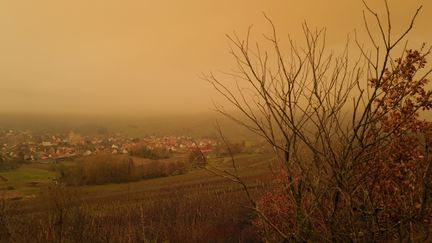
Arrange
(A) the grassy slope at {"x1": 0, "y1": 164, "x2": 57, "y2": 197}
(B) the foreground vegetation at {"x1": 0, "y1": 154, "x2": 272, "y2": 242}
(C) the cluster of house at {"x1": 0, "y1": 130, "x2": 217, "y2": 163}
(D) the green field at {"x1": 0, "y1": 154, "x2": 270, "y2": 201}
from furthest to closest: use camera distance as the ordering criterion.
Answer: (C) the cluster of house at {"x1": 0, "y1": 130, "x2": 217, "y2": 163}
(D) the green field at {"x1": 0, "y1": 154, "x2": 270, "y2": 201}
(A) the grassy slope at {"x1": 0, "y1": 164, "x2": 57, "y2": 197}
(B) the foreground vegetation at {"x1": 0, "y1": 154, "x2": 272, "y2": 242}

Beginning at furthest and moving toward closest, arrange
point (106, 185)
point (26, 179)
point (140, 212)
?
point (106, 185) → point (26, 179) → point (140, 212)

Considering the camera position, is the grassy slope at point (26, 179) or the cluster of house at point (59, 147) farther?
the cluster of house at point (59, 147)

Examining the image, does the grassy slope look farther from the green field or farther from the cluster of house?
the cluster of house

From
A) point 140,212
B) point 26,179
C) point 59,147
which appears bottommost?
point 140,212

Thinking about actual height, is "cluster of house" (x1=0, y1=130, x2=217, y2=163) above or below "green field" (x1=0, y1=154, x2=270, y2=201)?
above

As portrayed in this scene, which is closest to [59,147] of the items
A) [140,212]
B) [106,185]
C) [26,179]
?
[106,185]

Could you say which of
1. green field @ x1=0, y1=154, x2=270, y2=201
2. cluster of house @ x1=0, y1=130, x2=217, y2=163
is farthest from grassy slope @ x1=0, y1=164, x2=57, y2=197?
cluster of house @ x1=0, y1=130, x2=217, y2=163

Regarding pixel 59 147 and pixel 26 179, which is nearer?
pixel 26 179

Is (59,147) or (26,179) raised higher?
(59,147)

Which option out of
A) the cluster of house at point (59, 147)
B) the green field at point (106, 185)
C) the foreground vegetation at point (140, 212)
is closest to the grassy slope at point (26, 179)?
the green field at point (106, 185)

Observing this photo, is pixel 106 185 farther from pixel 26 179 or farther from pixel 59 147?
pixel 59 147

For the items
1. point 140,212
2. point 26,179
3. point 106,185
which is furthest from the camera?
point 106,185

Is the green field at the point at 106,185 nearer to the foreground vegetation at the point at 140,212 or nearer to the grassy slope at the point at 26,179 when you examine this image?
the grassy slope at the point at 26,179

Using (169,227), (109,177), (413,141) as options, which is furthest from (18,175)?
(413,141)
